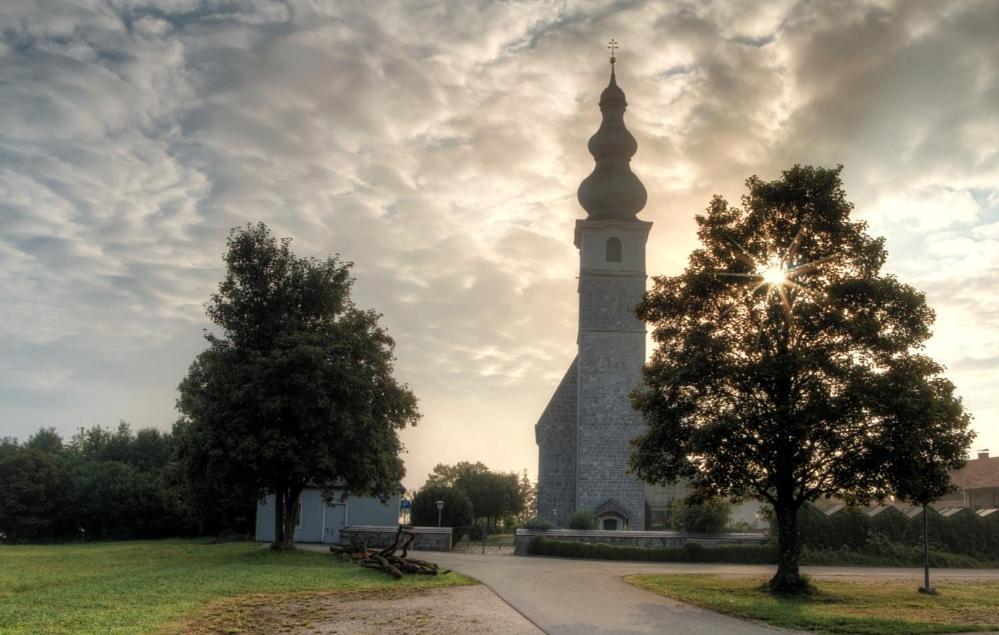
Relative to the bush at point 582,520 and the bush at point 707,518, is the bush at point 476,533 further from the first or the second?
the bush at point 707,518

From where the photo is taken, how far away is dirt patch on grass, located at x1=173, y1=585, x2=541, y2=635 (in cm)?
1309

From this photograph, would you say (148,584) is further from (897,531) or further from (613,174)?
(613,174)

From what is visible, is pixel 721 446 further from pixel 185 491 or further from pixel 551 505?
pixel 185 491

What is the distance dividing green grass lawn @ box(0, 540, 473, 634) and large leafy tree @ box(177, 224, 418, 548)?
2954mm

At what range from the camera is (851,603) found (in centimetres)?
1864

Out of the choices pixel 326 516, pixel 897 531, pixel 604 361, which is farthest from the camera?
pixel 604 361

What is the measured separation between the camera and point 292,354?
1101 inches

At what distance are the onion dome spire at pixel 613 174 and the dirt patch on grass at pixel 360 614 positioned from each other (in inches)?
1604

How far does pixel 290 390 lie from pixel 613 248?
1229 inches

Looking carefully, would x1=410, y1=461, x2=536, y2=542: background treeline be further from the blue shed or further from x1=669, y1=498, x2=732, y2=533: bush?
x1=669, y1=498, x2=732, y2=533: bush

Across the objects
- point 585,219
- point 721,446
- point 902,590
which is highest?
point 585,219

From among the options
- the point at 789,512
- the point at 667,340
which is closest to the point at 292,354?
the point at 667,340

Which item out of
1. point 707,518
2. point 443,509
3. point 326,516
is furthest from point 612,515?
point 326,516

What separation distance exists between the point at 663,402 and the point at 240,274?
16.9m
